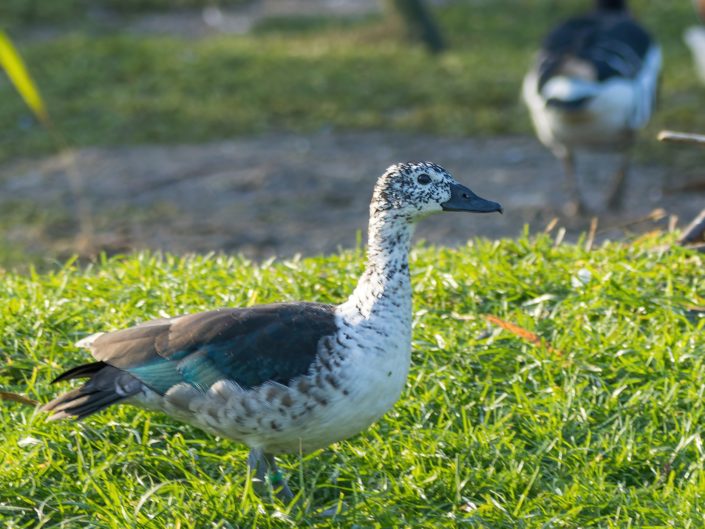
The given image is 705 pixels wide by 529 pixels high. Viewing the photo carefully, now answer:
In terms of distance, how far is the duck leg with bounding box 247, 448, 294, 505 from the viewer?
360 cm

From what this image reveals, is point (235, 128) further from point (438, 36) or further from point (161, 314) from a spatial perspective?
point (161, 314)

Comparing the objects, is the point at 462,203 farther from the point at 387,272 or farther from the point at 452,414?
the point at 452,414

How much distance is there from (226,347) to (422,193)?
0.79 meters

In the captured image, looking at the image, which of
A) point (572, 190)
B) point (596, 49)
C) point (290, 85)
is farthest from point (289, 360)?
point (290, 85)

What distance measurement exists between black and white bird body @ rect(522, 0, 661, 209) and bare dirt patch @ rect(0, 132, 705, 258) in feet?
1.47

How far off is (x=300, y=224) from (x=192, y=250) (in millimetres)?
899

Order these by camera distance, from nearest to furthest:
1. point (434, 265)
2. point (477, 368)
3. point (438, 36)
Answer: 1. point (477, 368)
2. point (434, 265)
3. point (438, 36)

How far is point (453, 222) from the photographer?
7.77 meters

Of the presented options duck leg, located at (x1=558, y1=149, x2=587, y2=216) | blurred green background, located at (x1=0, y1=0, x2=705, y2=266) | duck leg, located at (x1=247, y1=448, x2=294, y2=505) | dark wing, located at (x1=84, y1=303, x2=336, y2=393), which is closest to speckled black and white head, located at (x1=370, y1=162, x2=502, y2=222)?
dark wing, located at (x1=84, y1=303, x2=336, y2=393)

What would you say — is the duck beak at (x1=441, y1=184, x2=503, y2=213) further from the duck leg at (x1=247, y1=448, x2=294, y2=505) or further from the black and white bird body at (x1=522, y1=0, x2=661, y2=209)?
the black and white bird body at (x1=522, y1=0, x2=661, y2=209)

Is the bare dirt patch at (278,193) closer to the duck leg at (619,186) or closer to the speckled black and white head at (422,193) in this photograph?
the duck leg at (619,186)

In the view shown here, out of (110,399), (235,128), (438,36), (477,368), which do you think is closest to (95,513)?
(110,399)

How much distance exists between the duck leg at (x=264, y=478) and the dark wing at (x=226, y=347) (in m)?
0.25

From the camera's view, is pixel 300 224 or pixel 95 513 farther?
pixel 300 224
